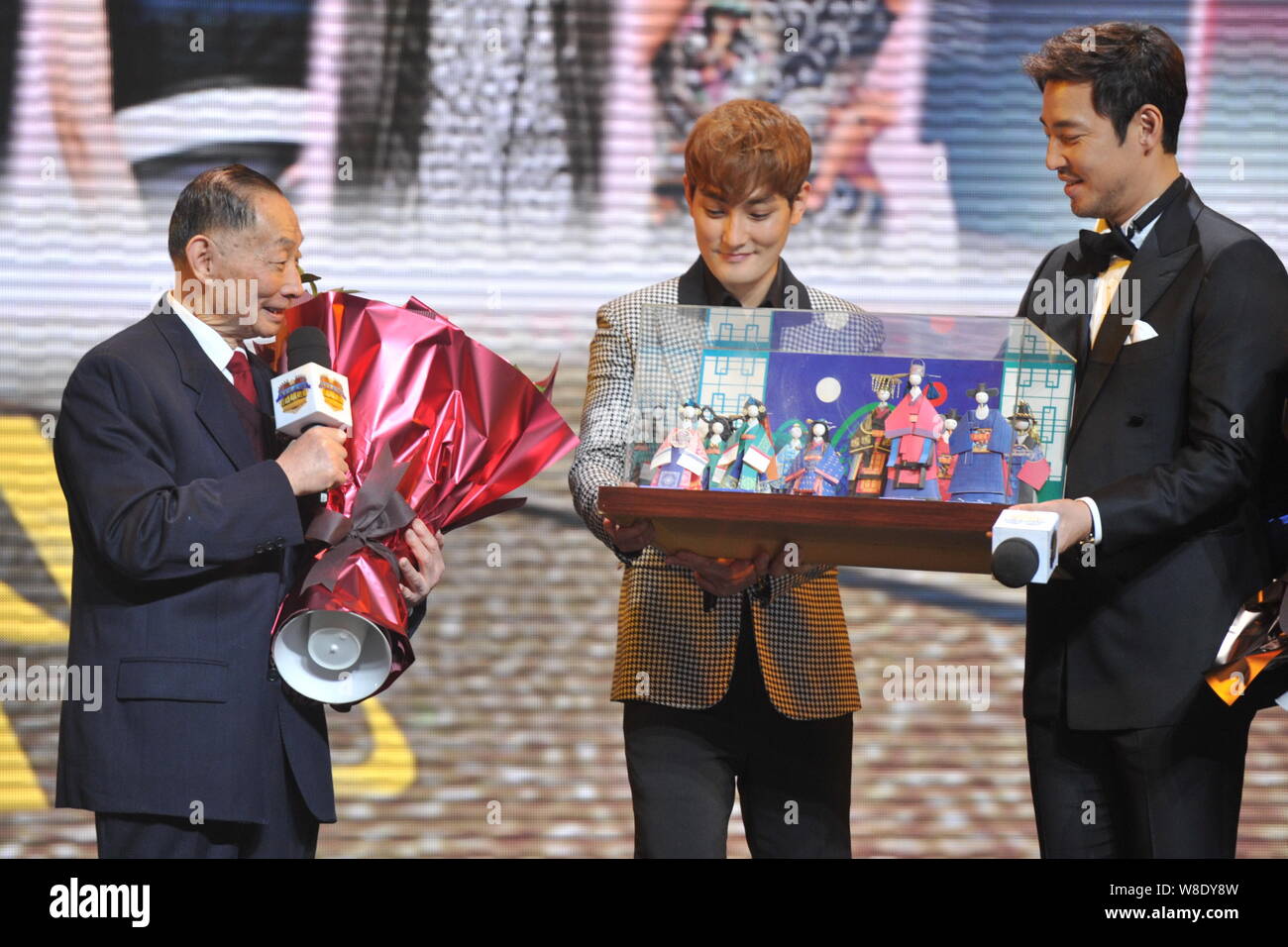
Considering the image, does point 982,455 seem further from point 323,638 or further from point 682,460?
point 323,638

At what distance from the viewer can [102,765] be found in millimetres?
2121

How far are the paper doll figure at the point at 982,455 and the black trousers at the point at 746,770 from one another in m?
0.39

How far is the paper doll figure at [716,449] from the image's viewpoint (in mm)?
2146

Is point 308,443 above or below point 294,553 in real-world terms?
above

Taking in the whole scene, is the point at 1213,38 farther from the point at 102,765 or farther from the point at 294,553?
the point at 102,765

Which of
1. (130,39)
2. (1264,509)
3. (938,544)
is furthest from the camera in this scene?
(130,39)

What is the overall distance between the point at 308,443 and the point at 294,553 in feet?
0.69

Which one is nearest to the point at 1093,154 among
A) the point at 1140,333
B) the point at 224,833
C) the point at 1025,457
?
the point at 1140,333

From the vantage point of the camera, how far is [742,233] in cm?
233

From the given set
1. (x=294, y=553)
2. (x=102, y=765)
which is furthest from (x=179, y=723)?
(x=294, y=553)

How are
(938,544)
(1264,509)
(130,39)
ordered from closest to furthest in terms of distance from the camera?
(938,544)
(1264,509)
(130,39)

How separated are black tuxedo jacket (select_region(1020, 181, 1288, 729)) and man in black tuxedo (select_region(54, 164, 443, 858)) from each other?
0.95 m

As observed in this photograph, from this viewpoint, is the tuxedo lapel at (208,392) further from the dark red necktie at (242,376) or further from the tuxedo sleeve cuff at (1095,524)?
the tuxedo sleeve cuff at (1095,524)

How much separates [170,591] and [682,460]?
2.43ft
